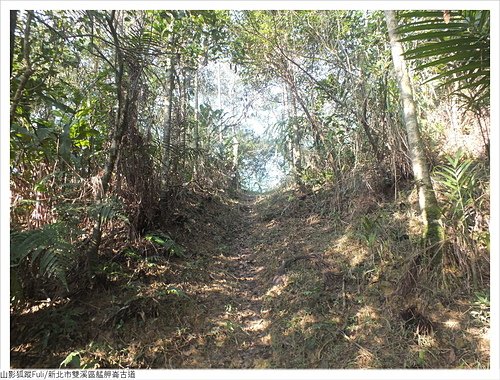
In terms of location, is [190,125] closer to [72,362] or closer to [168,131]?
[168,131]

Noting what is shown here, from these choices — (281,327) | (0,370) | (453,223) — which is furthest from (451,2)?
(0,370)

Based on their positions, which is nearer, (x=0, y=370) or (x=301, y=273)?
(x=0, y=370)

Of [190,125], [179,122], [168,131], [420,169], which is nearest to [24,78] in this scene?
[168,131]

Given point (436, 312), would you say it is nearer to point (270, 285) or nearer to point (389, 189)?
point (270, 285)

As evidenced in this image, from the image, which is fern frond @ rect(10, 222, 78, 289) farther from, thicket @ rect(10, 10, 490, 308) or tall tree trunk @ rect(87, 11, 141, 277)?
tall tree trunk @ rect(87, 11, 141, 277)

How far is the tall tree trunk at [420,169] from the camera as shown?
3.12 m

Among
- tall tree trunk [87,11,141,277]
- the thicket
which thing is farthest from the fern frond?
tall tree trunk [87,11,141,277]

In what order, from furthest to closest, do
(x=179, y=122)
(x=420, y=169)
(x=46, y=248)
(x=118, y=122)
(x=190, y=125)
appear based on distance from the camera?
1. (x=190, y=125)
2. (x=179, y=122)
3. (x=118, y=122)
4. (x=420, y=169)
5. (x=46, y=248)

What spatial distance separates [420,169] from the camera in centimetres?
329

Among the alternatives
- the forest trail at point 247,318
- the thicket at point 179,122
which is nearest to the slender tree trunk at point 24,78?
the thicket at point 179,122

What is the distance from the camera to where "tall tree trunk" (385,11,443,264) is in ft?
10.2

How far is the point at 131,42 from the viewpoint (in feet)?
11.7

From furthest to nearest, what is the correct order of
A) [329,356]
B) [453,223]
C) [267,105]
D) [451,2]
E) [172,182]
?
[267,105]
[172,182]
[453,223]
[329,356]
[451,2]

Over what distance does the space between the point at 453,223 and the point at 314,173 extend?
4.24 meters
